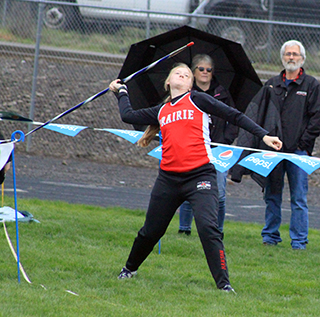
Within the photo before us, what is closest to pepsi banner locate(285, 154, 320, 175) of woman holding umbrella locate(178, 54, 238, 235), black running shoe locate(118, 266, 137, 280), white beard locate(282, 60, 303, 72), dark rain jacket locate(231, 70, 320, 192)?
dark rain jacket locate(231, 70, 320, 192)

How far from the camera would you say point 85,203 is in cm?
963

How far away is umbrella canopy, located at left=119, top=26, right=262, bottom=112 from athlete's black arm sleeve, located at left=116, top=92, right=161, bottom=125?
1.60 m

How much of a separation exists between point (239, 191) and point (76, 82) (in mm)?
5652

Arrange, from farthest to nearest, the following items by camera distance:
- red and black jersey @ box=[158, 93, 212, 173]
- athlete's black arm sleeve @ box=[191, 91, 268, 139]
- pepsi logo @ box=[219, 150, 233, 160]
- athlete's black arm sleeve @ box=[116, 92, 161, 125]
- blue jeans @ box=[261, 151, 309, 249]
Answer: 1. blue jeans @ box=[261, 151, 309, 249]
2. pepsi logo @ box=[219, 150, 233, 160]
3. athlete's black arm sleeve @ box=[116, 92, 161, 125]
4. red and black jersey @ box=[158, 93, 212, 173]
5. athlete's black arm sleeve @ box=[191, 91, 268, 139]

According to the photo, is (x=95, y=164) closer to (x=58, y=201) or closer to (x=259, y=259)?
(x=58, y=201)

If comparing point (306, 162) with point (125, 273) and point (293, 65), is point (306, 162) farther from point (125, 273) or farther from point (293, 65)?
point (125, 273)

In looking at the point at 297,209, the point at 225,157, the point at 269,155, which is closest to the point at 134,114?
the point at 225,157

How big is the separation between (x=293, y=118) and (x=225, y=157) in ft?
3.82

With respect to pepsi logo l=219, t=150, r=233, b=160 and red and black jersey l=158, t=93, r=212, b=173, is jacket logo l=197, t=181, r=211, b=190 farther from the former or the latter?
pepsi logo l=219, t=150, r=233, b=160

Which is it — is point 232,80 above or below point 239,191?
above

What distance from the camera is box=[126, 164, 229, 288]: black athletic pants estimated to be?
16.1 feet

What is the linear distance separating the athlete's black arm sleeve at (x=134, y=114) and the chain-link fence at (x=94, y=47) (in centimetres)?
827

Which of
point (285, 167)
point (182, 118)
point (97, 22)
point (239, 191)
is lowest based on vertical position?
point (239, 191)

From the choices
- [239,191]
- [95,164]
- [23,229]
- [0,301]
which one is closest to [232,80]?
[23,229]
